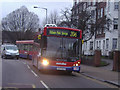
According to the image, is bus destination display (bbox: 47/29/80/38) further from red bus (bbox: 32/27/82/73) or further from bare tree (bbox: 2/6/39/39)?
bare tree (bbox: 2/6/39/39)

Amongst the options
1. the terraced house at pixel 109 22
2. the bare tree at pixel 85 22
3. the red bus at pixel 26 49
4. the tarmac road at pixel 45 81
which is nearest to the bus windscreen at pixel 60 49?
the tarmac road at pixel 45 81

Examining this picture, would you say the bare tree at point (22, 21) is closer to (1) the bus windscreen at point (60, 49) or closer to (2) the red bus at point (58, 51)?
(2) the red bus at point (58, 51)

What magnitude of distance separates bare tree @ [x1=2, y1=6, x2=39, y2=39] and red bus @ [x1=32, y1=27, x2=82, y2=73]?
157 ft

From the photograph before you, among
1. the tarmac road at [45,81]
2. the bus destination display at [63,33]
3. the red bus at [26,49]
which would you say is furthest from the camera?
the red bus at [26,49]

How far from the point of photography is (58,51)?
1606cm

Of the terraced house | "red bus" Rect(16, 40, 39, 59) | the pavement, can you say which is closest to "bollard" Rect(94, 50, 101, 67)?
the pavement

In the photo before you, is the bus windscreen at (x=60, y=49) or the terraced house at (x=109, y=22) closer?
the bus windscreen at (x=60, y=49)

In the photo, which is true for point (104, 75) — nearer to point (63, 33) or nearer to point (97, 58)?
point (63, 33)

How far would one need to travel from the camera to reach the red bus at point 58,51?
16047 millimetres

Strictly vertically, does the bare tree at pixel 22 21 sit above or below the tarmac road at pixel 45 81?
above

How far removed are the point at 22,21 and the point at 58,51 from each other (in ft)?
164

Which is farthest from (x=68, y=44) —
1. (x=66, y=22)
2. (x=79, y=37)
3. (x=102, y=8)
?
(x=102, y=8)

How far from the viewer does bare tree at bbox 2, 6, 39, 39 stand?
64.2m

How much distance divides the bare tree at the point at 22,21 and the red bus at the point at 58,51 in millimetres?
47846
